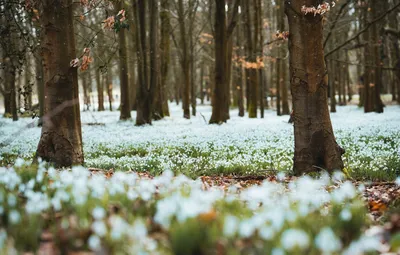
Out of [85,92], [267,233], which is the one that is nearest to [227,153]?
[267,233]

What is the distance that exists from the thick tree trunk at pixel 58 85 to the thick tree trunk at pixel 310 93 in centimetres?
456

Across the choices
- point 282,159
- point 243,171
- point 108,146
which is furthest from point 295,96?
point 108,146

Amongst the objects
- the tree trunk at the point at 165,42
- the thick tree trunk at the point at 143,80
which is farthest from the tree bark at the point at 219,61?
the tree trunk at the point at 165,42

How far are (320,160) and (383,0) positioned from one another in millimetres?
20488

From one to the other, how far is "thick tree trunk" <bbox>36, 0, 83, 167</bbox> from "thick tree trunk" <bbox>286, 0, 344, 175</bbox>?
15.0 feet

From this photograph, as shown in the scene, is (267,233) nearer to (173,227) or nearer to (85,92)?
(173,227)

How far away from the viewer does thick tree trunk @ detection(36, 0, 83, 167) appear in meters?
7.86

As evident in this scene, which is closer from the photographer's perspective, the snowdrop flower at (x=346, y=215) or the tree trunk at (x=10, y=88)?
the snowdrop flower at (x=346, y=215)

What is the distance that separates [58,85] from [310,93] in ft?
16.6

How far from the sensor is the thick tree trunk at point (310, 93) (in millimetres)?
7453

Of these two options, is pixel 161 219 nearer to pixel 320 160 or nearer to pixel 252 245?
pixel 252 245

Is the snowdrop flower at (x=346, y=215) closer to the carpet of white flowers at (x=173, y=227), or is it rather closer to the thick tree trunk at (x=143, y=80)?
the carpet of white flowers at (x=173, y=227)

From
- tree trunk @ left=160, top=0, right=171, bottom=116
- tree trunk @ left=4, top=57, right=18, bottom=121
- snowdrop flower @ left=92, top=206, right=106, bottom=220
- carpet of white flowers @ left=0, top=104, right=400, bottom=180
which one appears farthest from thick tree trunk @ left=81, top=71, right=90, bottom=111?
snowdrop flower @ left=92, top=206, right=106, bottom=220

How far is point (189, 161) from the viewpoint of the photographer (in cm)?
937
